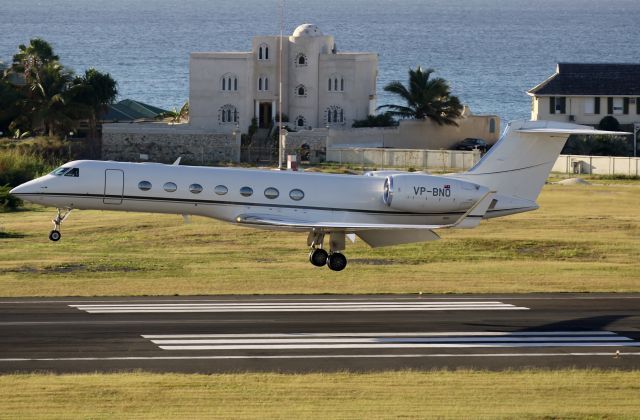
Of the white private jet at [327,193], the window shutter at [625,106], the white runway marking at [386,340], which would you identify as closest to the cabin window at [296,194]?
the white private jet at [327,193]

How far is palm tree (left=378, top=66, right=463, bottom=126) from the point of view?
9238cm

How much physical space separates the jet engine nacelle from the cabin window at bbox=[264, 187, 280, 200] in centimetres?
339

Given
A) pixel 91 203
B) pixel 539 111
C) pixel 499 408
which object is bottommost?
pixel 499 408

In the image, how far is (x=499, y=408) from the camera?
86.1ft

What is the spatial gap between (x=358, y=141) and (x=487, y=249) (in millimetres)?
37486

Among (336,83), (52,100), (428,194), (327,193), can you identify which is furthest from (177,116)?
(428,194)

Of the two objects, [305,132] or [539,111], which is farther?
[539,111]

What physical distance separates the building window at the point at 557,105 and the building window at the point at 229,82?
24.0 meters

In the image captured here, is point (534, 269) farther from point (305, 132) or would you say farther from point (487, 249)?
point (305, 132)

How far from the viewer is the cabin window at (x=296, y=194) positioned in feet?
128

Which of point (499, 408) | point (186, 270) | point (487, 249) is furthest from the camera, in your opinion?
point (487, 249)

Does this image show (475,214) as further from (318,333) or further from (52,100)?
(52,100)

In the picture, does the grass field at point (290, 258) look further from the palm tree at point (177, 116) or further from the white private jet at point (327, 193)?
the palm tree at point (177, 116)

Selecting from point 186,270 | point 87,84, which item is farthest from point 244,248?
point 87,84
